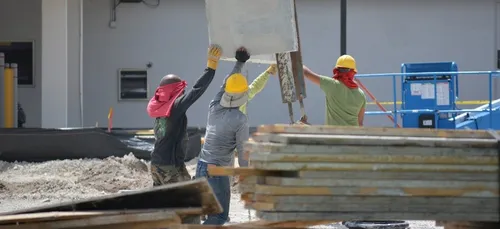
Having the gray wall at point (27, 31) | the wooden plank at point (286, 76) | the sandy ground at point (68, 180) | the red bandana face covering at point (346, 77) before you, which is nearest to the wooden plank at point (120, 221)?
the wooden plank at point (286, 76)

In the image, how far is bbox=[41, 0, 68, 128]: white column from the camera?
17766 mm

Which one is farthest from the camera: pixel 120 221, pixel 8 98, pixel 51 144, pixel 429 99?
pixel 8 98

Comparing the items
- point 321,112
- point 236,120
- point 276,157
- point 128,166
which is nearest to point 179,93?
point 236,120

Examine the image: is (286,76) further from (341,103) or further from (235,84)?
(235,84)

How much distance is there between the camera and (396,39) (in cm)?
1958

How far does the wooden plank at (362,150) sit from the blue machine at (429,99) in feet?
25.9

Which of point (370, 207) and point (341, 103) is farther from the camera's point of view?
point (341, 103)

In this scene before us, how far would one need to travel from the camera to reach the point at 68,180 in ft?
40.5

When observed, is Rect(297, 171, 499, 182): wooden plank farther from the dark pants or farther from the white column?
the white column

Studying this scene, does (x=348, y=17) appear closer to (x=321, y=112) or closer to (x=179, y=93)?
(x=321, y=112)

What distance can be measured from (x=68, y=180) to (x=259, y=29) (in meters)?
5.02

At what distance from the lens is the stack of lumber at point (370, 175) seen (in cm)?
498

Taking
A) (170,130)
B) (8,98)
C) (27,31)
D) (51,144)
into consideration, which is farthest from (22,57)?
(170,130)

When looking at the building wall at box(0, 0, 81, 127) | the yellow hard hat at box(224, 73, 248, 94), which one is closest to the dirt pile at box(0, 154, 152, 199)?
the yellow hard hat at box(224, 73, 248, 94)
